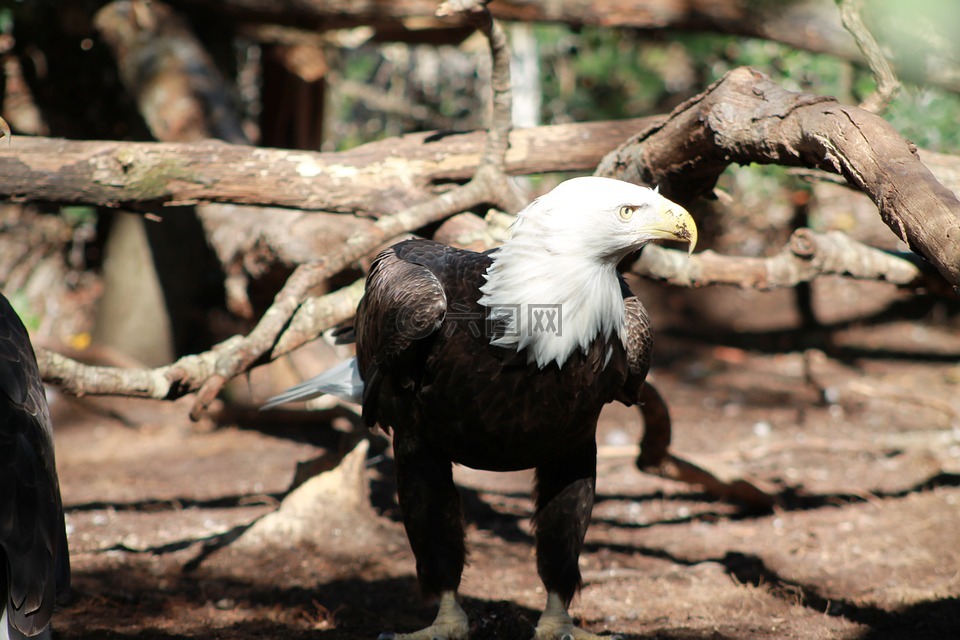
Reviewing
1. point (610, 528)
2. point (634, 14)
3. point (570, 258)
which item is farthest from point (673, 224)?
point (634, 14)

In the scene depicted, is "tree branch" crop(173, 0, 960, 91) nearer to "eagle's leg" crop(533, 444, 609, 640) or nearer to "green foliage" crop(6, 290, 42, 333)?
"green foliage" crop(6, 290, 42, 333)

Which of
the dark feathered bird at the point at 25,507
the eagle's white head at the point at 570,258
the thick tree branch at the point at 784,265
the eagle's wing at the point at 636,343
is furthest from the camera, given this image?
the thick tree branch at the point at 784,265

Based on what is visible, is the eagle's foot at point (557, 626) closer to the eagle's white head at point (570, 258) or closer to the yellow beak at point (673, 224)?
the eagle's white head at point (570, 258)

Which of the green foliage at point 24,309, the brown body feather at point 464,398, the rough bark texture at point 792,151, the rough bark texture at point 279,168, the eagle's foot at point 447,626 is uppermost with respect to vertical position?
the rough bark texture at point 792,151

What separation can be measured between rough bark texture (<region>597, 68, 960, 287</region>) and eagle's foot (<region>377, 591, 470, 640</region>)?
1621mm

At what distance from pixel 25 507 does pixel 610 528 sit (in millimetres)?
2777

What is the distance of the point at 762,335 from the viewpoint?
7.30 m

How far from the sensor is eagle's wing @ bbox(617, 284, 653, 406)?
2.76 m

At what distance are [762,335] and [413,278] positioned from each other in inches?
208

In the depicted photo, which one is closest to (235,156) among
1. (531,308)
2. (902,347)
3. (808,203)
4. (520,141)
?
(520,141)

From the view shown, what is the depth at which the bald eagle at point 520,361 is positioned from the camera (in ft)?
8.15

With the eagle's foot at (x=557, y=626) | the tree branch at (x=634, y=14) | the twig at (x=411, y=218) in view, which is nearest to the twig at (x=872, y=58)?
the twig at (x=411, y=218)

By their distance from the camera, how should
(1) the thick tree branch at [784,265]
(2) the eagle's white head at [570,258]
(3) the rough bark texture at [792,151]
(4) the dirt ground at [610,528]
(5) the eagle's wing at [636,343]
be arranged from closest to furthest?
(3) the rough bark texture at [792,151] < (2) the eagle's white head at [570,258] < (5) the eagle's wing at [636,343] < (4) the dirt ground at [610,528] < (1) the thick tree branch at [784,265]

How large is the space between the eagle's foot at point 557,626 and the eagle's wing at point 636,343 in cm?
75
